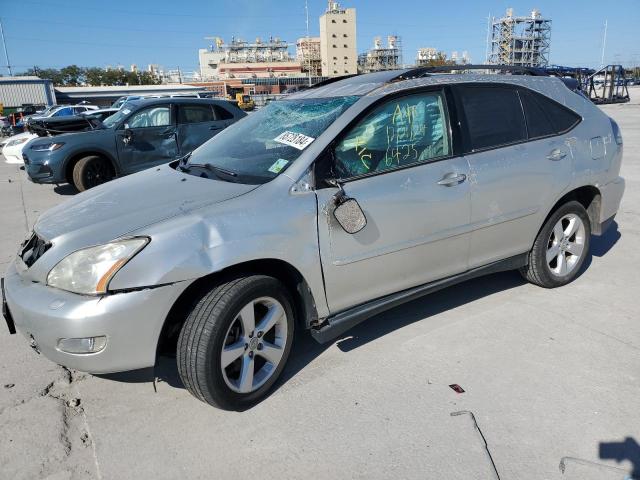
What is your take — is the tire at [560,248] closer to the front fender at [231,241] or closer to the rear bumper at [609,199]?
the rear bumper at [609,199]

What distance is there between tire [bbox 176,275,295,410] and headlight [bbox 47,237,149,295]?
419mm

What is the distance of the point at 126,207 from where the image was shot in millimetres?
2768

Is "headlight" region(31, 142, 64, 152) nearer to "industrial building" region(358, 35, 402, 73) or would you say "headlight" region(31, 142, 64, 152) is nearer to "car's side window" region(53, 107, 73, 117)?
"car's side window" region(53, 107, 73, 117)

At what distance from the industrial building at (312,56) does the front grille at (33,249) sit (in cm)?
12299

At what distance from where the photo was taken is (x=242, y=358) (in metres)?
2.65

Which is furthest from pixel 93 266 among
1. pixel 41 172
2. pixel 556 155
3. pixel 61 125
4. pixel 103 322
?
pixel 61 125

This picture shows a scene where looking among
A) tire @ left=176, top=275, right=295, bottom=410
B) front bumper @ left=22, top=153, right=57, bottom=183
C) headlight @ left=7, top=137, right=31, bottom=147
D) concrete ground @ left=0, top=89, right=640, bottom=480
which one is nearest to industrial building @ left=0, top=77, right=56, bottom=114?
headlight @ left=7, top=137, right=31, bottom=147

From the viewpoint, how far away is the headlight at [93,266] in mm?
2309

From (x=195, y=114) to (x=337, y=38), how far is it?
120 m

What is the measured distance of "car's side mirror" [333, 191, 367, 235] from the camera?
274cm

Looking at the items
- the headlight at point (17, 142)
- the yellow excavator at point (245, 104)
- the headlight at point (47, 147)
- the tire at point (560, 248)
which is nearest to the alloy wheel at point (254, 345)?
the tire at point (560, 248)

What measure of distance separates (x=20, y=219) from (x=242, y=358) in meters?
5.86

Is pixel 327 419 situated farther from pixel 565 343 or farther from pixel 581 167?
pixel 581 167

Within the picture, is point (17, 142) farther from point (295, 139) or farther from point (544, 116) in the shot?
point (544, 116)
